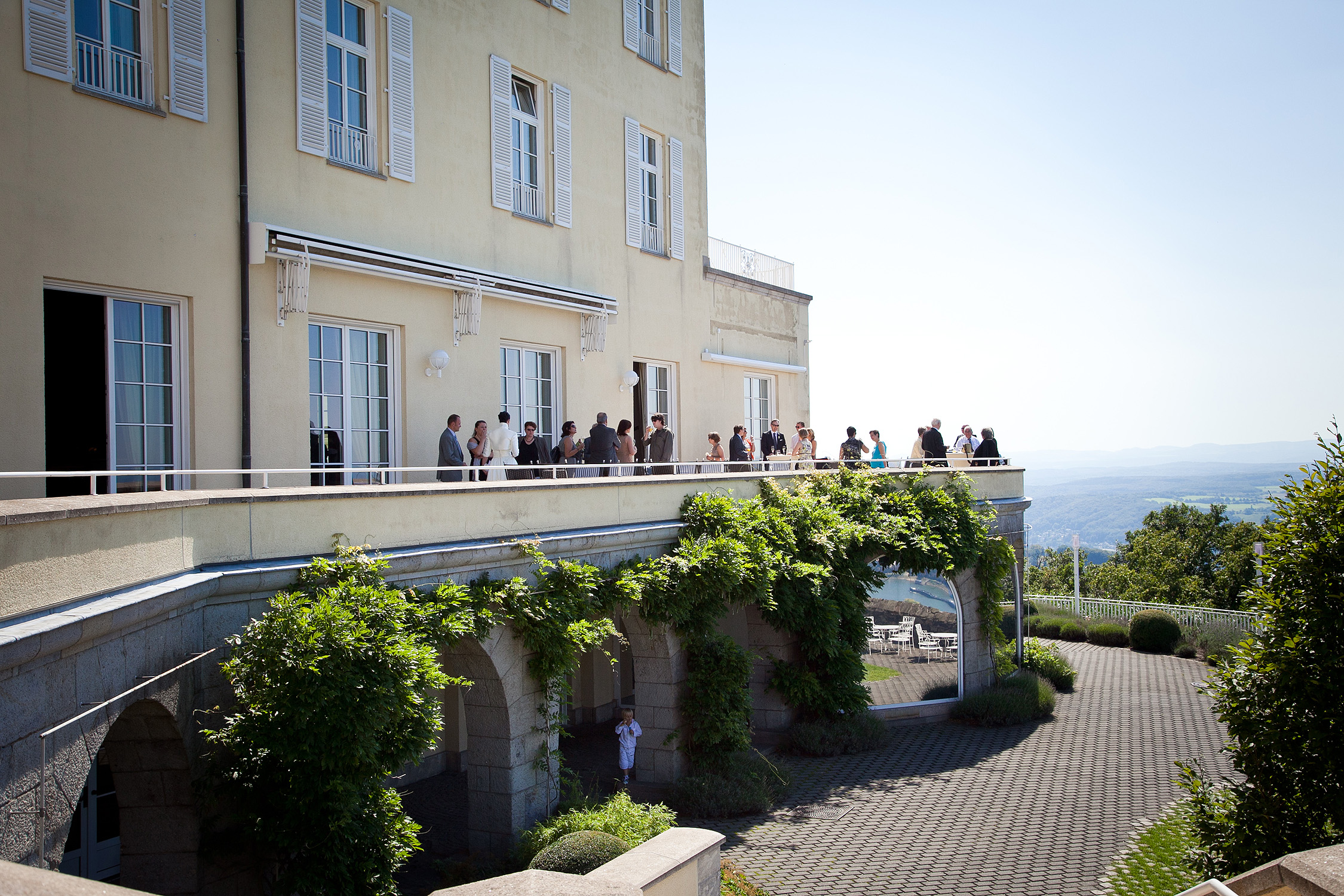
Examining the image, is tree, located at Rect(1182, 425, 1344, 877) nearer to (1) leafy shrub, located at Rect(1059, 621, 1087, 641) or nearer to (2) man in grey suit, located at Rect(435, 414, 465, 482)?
(2) man in grey suit, located at Rect(435, 414, 465, 482)

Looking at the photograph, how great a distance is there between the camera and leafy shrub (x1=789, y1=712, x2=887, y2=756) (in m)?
16.5

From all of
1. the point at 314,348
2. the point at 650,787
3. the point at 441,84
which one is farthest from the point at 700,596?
the point at 441,84

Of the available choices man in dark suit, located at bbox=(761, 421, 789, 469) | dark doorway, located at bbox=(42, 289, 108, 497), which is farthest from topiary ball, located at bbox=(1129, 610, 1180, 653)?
dark doorway, located at bbox=(42, 289, 108, 497)

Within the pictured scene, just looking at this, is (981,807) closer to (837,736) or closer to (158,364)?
(837,736)

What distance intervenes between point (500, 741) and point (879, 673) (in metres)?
10.0

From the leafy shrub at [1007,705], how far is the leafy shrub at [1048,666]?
2.52 metres

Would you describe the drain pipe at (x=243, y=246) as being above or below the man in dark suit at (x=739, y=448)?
above

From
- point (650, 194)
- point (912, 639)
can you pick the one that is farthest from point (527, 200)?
point (912, 639)

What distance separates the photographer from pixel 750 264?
22.8 m

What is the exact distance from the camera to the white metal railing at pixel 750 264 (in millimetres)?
21531

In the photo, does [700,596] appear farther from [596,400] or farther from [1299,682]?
[1299,682]

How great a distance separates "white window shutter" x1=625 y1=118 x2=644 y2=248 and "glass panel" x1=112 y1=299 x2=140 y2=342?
9296mm

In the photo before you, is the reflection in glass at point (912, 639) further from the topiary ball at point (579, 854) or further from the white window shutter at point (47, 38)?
the white window shutter at point (47, 38)

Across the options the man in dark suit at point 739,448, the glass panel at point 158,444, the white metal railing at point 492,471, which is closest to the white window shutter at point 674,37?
the man in dark suit at point 739,448
